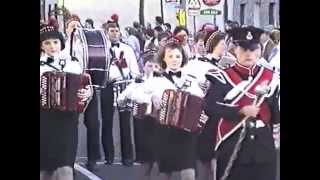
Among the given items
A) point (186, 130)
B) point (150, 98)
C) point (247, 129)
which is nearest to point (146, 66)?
point (150, 98)

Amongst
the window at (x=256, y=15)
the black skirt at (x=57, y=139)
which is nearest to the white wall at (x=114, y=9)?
the window at (x=256, y=15)

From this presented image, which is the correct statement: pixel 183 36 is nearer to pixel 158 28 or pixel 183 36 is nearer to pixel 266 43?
pixel 158 28

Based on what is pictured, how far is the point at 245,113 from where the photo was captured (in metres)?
5.22

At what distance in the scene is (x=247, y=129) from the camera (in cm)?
521

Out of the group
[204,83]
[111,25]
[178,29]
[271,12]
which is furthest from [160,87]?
[271,12]

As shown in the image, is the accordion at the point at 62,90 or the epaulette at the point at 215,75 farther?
the epaulette at the point at 215,75

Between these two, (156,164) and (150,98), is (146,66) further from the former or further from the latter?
(156,164)

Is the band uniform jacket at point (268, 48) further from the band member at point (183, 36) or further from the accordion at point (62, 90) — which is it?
the accordion at point (62, 90)

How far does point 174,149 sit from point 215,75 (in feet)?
2.00

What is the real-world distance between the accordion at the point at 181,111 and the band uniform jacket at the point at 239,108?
74mm

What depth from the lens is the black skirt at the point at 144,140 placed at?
16.8 ft

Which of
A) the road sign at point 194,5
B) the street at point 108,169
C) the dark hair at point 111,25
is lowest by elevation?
the street at point 108,169

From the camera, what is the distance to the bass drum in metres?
5.06
